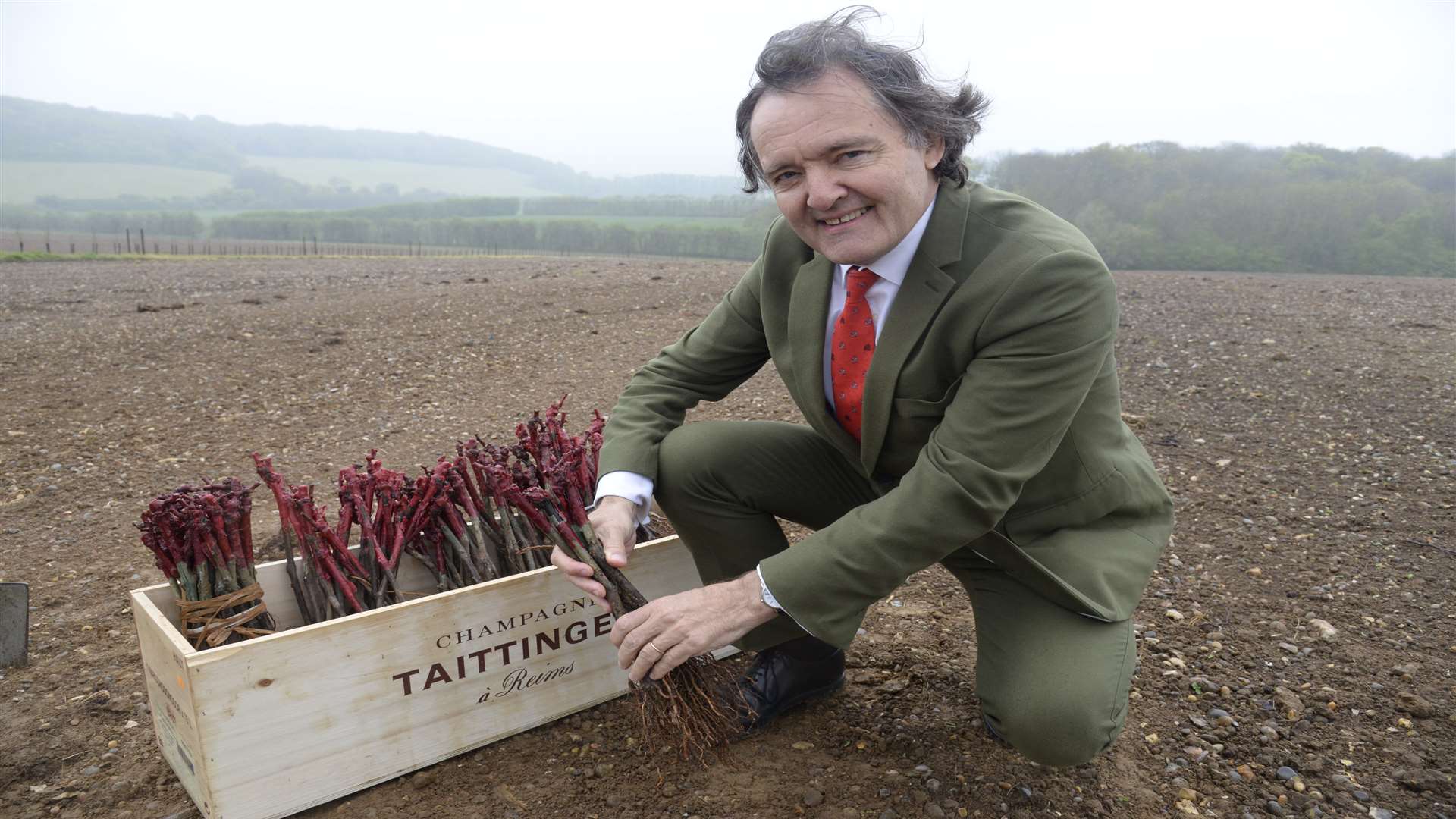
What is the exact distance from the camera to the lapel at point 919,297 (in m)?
2.02

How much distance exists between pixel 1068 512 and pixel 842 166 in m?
0.96

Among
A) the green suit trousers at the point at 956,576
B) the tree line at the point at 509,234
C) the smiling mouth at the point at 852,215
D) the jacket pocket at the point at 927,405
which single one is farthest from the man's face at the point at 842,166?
the tree line at the point at 509,234

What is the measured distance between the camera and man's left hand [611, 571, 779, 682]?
1.92m

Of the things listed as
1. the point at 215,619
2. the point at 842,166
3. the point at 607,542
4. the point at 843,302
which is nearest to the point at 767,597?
the point at 607,542

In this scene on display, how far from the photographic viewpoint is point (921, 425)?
7.02 ft

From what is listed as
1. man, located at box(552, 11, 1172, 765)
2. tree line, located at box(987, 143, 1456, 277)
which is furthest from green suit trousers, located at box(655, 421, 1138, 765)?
tree line, located at box(987, 143, 1456, 277)

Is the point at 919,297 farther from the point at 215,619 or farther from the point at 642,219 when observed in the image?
the point at 642,219

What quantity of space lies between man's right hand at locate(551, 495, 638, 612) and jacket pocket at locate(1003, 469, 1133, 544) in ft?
3.05

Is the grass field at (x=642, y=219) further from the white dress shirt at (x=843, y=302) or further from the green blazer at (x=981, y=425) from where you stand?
the green blazer at (x=981, y=425)

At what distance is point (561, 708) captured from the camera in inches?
98.8

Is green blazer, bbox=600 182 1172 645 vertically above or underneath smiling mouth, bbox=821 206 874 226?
underneath

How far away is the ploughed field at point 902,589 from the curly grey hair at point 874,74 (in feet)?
5.07

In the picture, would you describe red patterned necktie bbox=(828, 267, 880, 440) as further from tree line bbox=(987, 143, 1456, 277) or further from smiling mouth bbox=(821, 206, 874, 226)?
tree line bbox=(987, 143, 1456, 277)

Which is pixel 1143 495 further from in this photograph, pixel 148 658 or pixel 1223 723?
pixel 148 658
